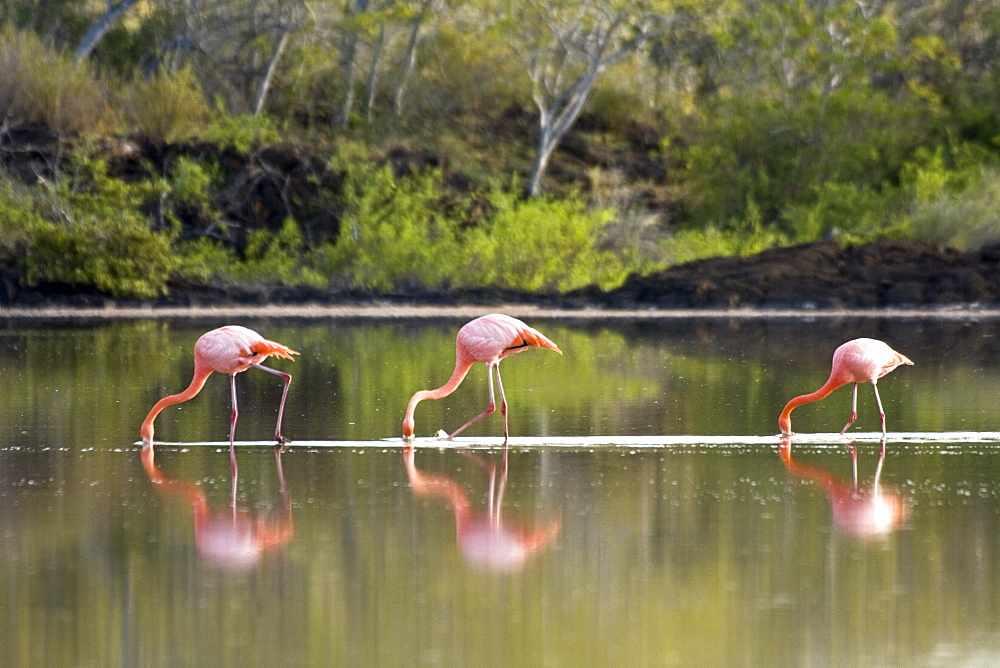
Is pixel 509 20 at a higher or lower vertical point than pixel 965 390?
higher

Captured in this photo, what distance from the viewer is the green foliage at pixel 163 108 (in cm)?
3194

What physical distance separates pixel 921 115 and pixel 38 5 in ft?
70.2

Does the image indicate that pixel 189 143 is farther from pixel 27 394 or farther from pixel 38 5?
pixel 27 394

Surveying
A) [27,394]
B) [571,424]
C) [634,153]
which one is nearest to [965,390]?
[571,424]

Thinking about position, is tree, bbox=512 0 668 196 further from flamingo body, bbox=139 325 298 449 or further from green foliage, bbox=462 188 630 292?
flamingo body, bbox=139 325 298 449

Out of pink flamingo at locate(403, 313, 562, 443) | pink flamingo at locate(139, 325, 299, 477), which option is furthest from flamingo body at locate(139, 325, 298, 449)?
pink flamingo at locate(403, 313, 562, 443)

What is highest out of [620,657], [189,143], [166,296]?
[189,143]

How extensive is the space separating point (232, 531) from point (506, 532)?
1274mm

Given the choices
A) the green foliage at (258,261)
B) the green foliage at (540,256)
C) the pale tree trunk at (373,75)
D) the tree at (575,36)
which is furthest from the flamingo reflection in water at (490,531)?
the pale tree trunk at (373,75)

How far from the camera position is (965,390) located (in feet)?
→ 42.5

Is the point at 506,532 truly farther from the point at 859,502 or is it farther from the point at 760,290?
the point at 760,290

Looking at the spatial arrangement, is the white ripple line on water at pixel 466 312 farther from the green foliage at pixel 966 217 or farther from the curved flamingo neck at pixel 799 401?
the curved flamingo neck at pixel 799 401

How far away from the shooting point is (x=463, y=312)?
24703 mm

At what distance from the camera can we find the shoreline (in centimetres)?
2398
